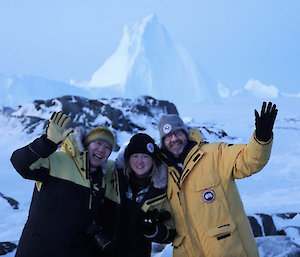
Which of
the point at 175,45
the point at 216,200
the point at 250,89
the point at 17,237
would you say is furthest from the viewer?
the point at 250,89

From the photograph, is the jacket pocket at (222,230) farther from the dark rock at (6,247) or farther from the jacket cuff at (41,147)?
the dark rock at (6,247)

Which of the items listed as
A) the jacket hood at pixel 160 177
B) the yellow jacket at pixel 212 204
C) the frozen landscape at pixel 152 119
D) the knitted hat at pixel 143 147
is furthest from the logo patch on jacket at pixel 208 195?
the frozen landscape at pixel 152 119

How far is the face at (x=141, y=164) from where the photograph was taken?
6.88ft

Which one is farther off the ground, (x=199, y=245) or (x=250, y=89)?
(x=250, y=89)

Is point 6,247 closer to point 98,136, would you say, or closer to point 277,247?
point 98,136

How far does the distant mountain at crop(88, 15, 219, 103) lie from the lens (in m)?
33.8

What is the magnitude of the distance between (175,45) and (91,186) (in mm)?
40803

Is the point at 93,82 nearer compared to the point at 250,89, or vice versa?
the point at 93,82

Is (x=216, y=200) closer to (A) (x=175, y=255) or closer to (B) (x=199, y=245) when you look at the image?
(B) (x=199, y=245)

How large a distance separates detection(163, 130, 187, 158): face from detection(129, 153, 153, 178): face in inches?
6.7

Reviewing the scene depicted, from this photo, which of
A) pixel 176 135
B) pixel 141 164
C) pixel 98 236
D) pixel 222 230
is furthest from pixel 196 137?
pixel 98 236

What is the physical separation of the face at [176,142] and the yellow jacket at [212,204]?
0.34ft

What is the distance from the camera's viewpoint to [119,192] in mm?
2104

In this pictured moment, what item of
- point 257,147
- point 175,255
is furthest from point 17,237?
point 257,147
